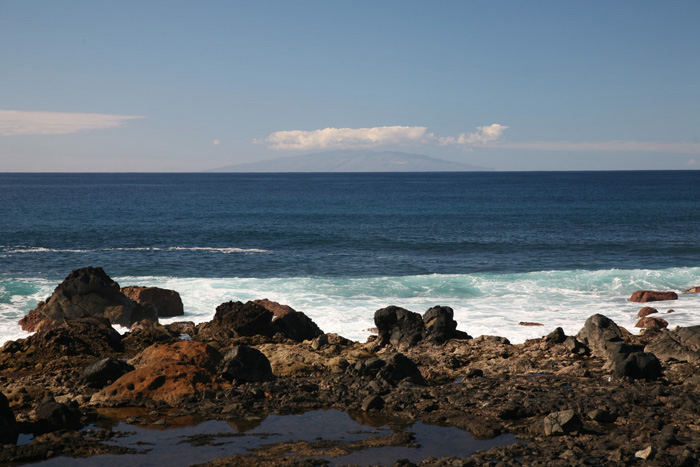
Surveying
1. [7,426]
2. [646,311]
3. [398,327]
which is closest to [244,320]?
[398,327]

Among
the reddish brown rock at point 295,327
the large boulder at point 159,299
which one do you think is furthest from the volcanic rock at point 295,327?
the large boulder at point 159,299

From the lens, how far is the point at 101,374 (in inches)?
641

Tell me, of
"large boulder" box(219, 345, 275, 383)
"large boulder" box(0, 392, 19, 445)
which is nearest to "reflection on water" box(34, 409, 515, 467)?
"large boulder" box(0, 392, 19, 445)

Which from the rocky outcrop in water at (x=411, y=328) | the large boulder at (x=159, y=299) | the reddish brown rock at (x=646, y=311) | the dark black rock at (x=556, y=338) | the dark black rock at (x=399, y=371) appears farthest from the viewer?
the large boulder at (x=159, y=299)

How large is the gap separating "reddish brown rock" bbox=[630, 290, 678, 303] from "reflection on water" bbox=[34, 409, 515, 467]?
21.4 m

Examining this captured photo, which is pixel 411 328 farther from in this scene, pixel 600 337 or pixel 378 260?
pixel 378 260

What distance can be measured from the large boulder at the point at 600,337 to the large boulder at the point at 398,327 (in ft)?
17.7

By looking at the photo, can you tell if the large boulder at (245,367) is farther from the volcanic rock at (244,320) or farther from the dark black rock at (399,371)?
the volcanic rock at (244,320)

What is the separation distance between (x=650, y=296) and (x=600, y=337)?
13.3 meters

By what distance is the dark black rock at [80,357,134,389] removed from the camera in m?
16.2

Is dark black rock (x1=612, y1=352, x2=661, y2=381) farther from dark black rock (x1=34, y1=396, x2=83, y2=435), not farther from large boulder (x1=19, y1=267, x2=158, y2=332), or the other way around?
large boulder (x1=19, y1=267, x2=158, y2=332)

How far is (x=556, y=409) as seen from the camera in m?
14.2

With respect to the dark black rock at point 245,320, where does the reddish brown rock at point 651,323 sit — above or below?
below

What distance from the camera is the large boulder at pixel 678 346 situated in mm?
18344
